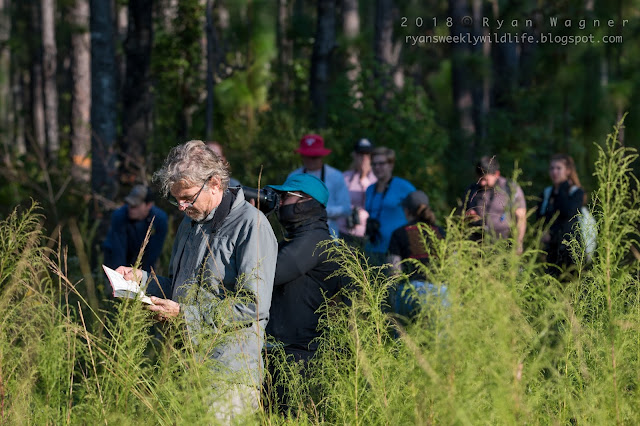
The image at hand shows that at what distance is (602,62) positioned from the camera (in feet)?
40.3

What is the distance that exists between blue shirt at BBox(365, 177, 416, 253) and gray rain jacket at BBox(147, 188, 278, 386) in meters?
3.62

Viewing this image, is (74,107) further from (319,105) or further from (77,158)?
(319,105)

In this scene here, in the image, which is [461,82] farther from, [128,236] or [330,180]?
[128,236]

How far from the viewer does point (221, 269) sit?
11.1 ft

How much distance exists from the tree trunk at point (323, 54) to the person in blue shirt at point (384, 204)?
5.84 m

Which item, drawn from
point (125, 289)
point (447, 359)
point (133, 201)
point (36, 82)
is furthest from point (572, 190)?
point (36, 82)

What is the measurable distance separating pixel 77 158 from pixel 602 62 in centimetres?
817

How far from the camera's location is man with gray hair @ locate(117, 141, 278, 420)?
10.5 ft

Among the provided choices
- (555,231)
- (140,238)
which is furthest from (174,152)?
(555,231)

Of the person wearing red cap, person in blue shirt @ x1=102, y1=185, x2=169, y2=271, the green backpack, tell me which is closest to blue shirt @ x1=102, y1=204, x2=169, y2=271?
person in blue shirt @ x1=102, y1=185, x2=169, y2=271

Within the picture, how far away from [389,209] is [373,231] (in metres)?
0.22

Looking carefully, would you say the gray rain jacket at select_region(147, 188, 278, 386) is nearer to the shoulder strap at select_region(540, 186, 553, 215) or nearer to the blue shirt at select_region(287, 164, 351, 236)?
the blue shirt at select_region(287, 164, 351, 236)

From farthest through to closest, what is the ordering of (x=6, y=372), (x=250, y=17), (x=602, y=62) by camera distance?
(x=250, y=17)
(x=602, y=62)
(x=6, y=372)

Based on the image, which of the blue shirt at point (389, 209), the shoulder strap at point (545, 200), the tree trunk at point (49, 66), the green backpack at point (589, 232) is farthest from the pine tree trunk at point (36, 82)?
the green backpack at point (589, 232)
